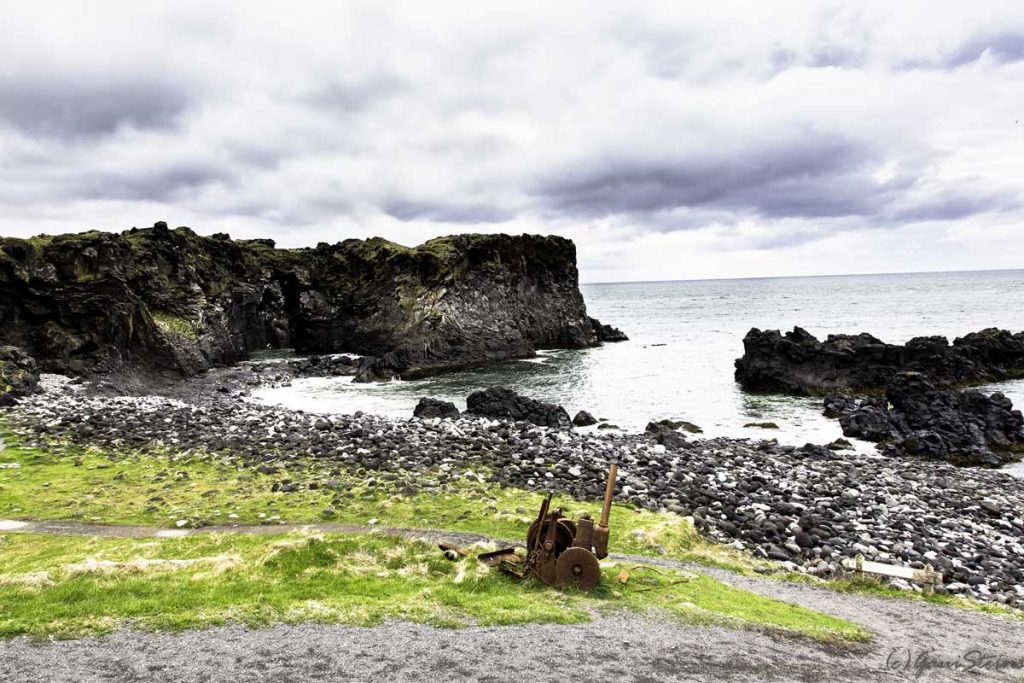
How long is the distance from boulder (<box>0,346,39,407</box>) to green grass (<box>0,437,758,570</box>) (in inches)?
510

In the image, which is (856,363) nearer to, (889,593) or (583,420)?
(583,420)

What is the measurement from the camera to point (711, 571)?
519 inches

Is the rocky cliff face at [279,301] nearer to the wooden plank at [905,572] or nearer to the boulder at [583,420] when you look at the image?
the boulder at [583,420]

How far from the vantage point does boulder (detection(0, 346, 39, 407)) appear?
31.4 metres

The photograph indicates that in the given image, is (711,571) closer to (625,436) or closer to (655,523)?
(655,523)

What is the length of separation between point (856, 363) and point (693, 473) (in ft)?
103

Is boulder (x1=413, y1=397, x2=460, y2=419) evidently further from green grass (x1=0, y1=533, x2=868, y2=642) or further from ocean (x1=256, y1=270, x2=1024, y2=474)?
green grass (x1=0, y1=533, x2=868, y2=642)

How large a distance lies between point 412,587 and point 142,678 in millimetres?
4229

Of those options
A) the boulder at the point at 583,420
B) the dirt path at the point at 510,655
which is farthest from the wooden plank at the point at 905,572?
the boulder at the point at 583,420

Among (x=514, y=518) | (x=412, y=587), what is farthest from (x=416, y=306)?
(x=412, y=587)

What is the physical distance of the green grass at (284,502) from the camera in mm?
15211

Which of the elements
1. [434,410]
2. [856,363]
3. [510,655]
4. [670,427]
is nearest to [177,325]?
[434,410]

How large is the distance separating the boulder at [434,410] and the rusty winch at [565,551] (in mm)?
21979

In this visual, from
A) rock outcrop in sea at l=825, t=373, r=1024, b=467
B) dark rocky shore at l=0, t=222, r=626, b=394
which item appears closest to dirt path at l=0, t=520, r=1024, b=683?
rock outcrop in sea at l=825, t=373, r=1024, b=467
